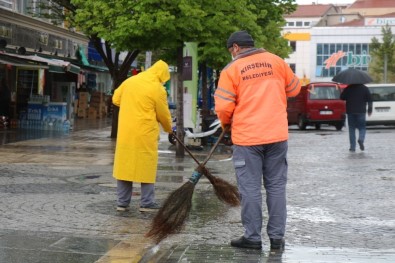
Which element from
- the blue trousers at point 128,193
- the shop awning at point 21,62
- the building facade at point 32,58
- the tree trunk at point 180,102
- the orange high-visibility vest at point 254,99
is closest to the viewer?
the orange high-visibility vest at point 254,99

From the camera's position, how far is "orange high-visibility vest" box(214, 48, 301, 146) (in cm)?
669

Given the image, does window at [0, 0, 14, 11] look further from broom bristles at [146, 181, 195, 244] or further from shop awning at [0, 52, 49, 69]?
broom bristles at [146, 181, 195, 244]

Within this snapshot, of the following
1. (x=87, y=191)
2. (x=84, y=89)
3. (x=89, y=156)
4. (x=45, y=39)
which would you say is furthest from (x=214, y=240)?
(x=84, y=89)

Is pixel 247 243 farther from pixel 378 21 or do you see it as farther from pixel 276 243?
pixel 378 21

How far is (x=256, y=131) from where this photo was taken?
263 inches

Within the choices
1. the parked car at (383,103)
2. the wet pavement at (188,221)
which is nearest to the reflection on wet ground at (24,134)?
the wet pavement at (188,221)

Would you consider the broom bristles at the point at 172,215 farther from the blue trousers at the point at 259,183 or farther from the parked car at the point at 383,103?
the parked car at the point at 383,103

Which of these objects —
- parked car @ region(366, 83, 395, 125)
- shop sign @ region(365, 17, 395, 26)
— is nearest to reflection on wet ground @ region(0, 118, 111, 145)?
parked car @ region(366, 83, 395, 125)

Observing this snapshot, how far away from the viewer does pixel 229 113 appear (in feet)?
22.3

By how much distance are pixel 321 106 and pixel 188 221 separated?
919 inches

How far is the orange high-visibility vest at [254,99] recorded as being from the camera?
6.69 meters

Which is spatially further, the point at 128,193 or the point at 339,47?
the point at 339,47

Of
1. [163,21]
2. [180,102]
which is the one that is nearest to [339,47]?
[180,102]

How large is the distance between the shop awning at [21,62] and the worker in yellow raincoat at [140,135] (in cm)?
1274
